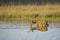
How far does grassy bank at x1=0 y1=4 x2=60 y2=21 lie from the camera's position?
1.04 metres

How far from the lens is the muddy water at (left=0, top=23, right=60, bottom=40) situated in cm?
102

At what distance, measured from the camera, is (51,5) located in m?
1.04

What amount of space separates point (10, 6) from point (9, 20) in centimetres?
14

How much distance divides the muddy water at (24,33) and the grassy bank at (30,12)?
2.7 inches

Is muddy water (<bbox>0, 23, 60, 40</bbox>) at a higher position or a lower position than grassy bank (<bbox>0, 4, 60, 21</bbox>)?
lower

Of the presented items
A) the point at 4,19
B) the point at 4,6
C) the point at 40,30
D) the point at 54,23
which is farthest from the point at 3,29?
the point at 54,23

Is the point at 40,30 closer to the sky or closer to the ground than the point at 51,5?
closer to the ground

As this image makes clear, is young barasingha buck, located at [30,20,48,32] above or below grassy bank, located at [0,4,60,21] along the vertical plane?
below

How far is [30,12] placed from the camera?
1.04 m

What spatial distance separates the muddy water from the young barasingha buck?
0.10ft

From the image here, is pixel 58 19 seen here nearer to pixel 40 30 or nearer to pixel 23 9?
pixel 40 30

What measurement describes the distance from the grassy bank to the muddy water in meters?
0.07

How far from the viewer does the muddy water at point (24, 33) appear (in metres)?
1.02

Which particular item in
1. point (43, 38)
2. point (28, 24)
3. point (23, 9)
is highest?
point (23, 9)
